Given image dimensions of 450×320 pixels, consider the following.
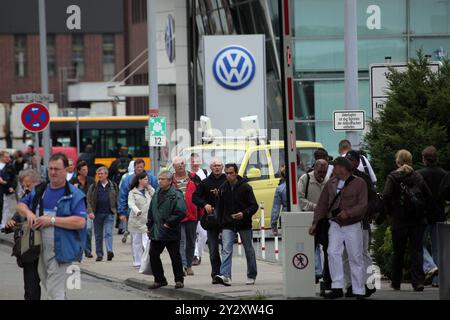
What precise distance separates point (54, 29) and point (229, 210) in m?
80.2

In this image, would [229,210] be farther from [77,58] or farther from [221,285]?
[77,58]

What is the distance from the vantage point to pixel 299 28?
38.7m

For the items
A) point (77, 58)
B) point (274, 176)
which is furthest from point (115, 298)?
point (77, 58)

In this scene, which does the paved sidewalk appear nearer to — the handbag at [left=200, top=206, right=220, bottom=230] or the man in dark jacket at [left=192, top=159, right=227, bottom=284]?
the man in dark jacket at [left=192, top=159, right=227, bottom=284]

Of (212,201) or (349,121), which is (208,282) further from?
(349,121)

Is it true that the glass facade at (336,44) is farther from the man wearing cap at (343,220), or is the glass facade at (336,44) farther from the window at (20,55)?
the window at (20,55)

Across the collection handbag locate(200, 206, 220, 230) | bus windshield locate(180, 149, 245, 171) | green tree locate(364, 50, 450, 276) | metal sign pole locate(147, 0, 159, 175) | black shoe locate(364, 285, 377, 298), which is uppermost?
metal sign pole locate(147, 0, 159, 175)

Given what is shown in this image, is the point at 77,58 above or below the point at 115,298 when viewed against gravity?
above

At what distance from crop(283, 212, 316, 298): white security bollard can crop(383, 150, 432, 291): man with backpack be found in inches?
52.7

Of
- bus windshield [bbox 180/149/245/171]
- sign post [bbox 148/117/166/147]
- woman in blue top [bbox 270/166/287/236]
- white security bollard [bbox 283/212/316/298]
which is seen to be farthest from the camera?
sign post [bbox 148/117/166/147]

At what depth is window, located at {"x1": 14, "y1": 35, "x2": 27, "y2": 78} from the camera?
101 m

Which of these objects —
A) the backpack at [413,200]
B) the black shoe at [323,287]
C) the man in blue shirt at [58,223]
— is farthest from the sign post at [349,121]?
the man in blue shirt at [58,223]

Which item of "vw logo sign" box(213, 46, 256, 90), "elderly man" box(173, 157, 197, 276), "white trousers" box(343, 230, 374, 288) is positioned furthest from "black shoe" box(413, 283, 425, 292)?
"vw logo sign" box(213, 46, 256, 90)

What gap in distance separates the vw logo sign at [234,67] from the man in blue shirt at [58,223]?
18758mm
